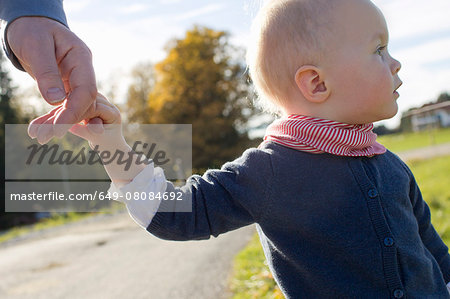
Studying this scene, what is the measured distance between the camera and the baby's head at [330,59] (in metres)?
1.44

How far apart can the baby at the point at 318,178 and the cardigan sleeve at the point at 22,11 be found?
11.9 inches

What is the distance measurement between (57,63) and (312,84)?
767mm

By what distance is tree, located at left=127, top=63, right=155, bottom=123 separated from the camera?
24323 millimetres

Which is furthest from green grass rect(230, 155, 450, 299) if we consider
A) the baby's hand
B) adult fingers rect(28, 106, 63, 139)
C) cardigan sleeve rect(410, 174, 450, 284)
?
adult fingers rect(28, 106, 63, 139)

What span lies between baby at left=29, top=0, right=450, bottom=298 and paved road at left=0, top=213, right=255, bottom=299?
3.20 metres

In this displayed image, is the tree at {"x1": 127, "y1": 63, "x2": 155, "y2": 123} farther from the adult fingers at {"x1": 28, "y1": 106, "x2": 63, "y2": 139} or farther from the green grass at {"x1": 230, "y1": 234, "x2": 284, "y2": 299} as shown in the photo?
the adult fingers at {"x1": 28, "y1": 106, "x2": 63, "y2": 139}

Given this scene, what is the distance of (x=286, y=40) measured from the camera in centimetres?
145

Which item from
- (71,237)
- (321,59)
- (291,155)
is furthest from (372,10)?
(71,237)

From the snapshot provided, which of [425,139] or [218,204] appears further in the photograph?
[425,139]

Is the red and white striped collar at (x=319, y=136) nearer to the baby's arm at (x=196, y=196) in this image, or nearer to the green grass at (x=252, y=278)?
the baby's arm at (x=196, y=196)

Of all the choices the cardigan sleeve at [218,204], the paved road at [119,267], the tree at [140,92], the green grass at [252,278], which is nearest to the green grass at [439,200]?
the green grass at [252,278]

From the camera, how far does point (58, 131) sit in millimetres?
1015

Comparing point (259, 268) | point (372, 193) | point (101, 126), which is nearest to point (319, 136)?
point (372, 193)

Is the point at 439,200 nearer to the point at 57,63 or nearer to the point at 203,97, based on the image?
the point at 57,63
